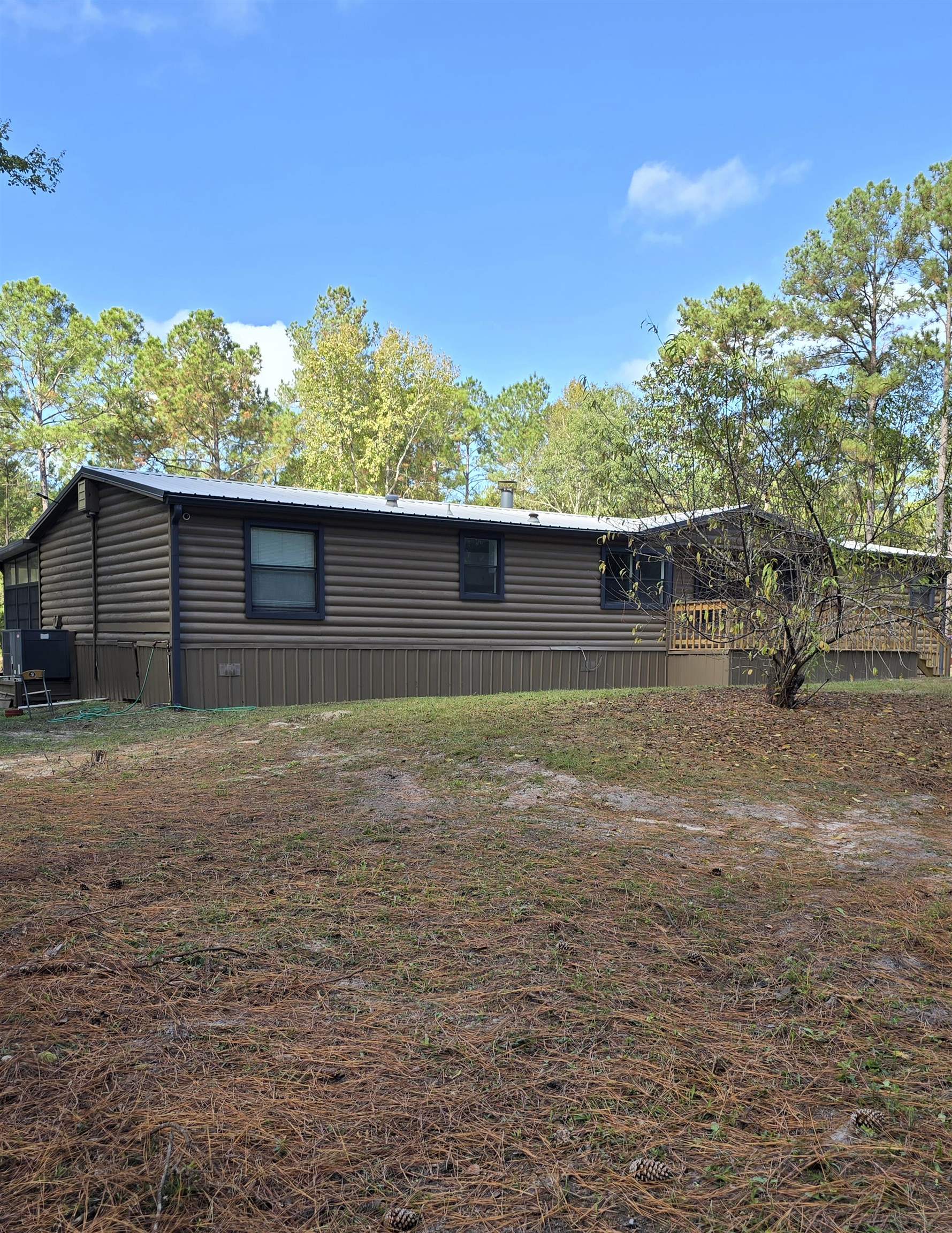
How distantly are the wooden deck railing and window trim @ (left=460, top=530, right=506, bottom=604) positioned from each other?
3081 mm

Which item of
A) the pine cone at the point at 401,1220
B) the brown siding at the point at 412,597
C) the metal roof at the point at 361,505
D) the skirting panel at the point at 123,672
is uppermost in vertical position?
the metal roof at the point at 361,505

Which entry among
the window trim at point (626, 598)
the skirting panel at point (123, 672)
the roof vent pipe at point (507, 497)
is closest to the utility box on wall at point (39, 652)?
the skirting panel at point (123, 672)

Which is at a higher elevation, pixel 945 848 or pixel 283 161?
pixel 283 161

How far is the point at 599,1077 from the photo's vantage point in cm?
205

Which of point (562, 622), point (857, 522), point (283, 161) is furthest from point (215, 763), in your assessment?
point (283, 161)

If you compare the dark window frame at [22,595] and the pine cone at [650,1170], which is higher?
the dark window frame at [22,595]

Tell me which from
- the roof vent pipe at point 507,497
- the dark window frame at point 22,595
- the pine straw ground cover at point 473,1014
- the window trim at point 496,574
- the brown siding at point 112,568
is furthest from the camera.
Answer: the roof vent pipe at point 507,497

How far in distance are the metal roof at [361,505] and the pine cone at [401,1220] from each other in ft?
28.4

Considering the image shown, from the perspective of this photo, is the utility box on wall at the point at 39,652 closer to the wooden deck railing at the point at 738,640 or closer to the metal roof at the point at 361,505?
the metal roof at the point at 361,505

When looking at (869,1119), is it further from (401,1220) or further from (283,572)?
(283,572)

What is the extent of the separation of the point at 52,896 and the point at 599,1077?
254cm

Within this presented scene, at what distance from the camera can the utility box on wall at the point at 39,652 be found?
41.0 feet

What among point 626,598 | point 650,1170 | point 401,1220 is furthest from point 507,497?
point 401,1220

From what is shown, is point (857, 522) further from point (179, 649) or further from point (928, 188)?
point (928, 188)
